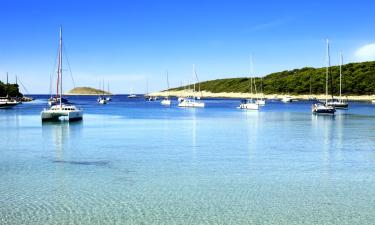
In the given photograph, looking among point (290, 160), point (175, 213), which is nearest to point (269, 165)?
point (290, 160)

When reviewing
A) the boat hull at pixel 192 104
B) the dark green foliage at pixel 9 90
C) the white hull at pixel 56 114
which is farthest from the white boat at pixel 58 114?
the dark green foliage at pixel 9 90

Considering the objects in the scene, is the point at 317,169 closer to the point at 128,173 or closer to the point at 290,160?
the point at 290,160

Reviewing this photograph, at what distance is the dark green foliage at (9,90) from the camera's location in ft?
551

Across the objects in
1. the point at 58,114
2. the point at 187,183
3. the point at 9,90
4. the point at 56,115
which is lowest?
the point at 187,183

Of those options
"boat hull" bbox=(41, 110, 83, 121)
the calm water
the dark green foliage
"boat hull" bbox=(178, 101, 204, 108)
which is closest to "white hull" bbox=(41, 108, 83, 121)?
"boat hull" bbox=(41, 110, 83, 121)

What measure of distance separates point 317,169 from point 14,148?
2260cm

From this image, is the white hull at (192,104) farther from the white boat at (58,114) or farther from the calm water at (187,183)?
the calm water at (187,183)

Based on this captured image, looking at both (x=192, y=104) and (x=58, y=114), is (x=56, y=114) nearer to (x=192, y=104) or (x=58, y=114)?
(x=58, y=114)

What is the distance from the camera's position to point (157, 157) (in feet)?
101

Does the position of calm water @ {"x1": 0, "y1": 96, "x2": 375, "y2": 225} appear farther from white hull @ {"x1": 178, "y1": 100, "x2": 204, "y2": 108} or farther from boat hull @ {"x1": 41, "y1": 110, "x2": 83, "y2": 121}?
white hull @ {"x1": 178, "y1": 100, "x2": 204, "y2": 108}

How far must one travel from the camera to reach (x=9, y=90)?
575ft

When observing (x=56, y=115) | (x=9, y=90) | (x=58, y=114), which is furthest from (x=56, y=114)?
(x=9, y=90)

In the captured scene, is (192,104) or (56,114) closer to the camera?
(56,114)

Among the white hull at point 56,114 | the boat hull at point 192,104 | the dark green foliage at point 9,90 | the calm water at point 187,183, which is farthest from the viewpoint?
the dark green foliage at point 9,90
